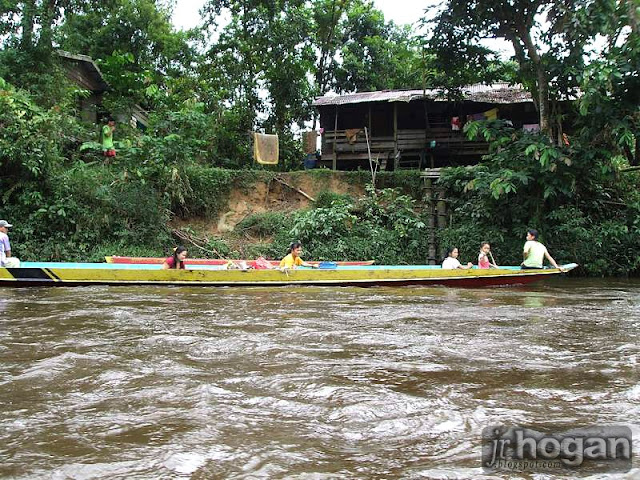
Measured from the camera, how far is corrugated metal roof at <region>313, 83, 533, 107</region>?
18.0 meters

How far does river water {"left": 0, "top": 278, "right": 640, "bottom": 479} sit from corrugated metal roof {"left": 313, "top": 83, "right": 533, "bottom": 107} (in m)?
12.3

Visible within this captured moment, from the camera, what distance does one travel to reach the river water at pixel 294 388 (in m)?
2.59

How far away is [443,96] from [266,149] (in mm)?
6048

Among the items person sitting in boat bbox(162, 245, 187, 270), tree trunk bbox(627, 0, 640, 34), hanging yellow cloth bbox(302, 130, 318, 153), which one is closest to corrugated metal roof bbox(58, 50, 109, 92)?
hanging yellow cloth bbox(302, 130, 318, 153)

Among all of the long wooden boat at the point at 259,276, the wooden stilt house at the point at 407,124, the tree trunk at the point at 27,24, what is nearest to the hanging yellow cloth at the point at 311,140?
the wooden stilt house at the point at 407,124

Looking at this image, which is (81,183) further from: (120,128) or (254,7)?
(254,7)

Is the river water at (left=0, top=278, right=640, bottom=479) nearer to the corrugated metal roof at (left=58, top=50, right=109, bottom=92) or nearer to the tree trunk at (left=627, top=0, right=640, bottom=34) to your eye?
the tree trunk at (left=627, top=0, right=640, bottom=34)

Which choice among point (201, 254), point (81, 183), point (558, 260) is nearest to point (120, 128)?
point (81, 183)

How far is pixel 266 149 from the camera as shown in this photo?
19.1 m

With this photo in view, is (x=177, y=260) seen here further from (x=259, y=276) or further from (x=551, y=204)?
(x=551, y=204)

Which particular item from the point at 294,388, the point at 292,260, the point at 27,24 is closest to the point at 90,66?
the point at 27,24

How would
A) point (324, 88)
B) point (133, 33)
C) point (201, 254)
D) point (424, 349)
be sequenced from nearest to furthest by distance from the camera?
point (424, 349) → point (201, 254) → point (133, 33) → point (324, 88)

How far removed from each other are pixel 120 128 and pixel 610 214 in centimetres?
1465

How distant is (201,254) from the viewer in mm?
15547
